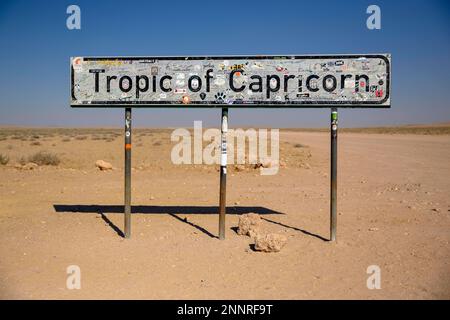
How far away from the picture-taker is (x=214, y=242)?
6.90m

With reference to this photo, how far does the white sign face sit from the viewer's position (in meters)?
6.85

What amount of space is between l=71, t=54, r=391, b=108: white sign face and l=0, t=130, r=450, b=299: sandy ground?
200 centimetres

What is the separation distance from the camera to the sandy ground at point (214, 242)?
501 cm

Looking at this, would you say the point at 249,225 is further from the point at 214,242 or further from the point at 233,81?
the point at 233,81

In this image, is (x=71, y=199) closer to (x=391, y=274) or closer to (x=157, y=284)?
(x=157, y=284)

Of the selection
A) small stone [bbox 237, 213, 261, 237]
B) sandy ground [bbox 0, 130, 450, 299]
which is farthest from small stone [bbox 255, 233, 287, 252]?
small stone [bbox 237, 213, 261, 237]

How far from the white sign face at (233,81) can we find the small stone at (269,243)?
190 centimetres

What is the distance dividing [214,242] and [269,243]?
98 centimetres
